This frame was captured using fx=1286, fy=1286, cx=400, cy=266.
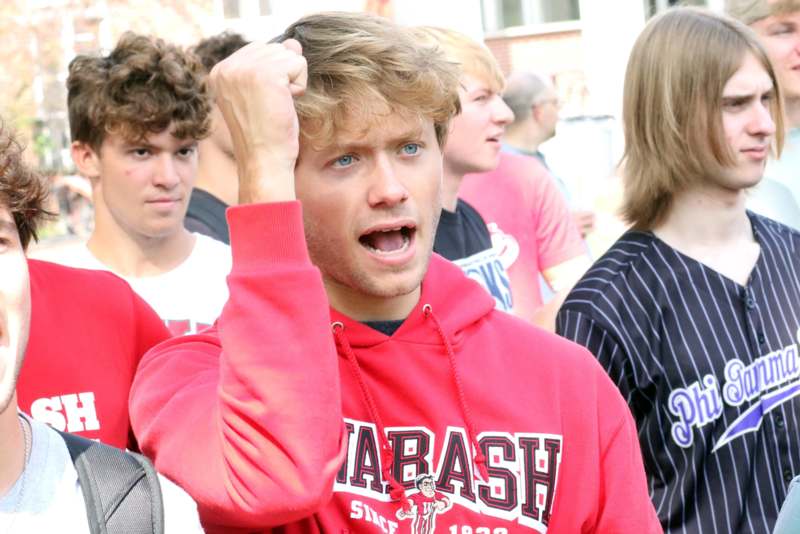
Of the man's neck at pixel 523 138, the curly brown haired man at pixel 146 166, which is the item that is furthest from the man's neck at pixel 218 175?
the man's neck at pixel 523 138

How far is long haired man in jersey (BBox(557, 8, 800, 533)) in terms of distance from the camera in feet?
11.8

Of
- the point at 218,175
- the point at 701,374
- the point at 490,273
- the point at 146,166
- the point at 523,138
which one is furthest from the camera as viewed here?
the point at 523,138

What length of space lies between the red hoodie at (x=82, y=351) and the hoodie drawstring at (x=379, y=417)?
0.77 meters

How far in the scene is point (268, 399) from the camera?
2.05m

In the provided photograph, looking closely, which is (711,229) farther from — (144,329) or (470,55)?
(470,55)

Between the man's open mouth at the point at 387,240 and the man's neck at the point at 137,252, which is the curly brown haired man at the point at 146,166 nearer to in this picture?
the man's neck at the point at 137,252

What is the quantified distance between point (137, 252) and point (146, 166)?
338 mm

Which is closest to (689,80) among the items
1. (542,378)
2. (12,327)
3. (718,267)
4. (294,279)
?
(718,267)

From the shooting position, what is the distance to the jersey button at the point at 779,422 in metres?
3.67

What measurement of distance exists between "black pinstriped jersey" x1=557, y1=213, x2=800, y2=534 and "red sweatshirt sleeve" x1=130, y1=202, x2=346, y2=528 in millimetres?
1680

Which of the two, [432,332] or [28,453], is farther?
[432,332]

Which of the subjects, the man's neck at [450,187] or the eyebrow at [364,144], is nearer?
the eyebrow at [364,144]

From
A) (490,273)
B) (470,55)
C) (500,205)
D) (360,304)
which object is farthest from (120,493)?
(500,205)

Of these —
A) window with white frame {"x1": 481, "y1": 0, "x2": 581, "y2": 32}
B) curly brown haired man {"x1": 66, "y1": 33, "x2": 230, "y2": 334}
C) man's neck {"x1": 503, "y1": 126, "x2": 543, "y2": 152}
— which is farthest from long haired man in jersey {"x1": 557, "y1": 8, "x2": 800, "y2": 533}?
window with white frame {"x1": 481, "y1": 0, "x2": 581, "y2": 32}
